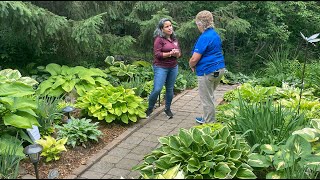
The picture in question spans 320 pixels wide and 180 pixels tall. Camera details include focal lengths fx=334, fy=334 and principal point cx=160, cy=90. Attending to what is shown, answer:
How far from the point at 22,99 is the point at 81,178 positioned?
47.9 inches

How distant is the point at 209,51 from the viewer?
4355 mm

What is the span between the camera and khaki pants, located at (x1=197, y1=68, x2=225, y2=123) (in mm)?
4445


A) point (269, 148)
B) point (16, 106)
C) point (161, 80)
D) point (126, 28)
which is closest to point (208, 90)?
point (161, 80)

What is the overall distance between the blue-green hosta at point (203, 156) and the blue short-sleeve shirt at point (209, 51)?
3.86ft

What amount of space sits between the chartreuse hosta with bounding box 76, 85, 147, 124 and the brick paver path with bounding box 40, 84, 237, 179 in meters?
0.19

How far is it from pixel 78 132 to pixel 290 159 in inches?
91.5

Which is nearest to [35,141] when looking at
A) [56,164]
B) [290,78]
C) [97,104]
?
[56,164]

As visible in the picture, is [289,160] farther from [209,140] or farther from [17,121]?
[17,121]

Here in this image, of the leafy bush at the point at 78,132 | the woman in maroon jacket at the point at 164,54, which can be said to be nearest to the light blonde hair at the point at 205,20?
the woman in maroon jacket at the point at 164,54

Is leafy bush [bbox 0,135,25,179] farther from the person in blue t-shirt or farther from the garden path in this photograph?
the person in blue t-shirt

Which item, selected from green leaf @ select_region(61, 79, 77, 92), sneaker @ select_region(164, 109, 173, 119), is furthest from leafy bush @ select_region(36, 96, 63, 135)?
sneaker @ select_region(164, 109, 173, 119)

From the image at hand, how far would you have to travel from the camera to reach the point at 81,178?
3309mm

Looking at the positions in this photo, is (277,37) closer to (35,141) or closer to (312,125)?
(312,125)

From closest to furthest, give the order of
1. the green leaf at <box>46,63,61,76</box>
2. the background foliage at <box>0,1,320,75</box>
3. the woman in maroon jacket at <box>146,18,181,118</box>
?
the woman in maroon jacket at <box>146,18,181,118</box>, the background foliage at <box>0,1,320,75</box>, the green leaf at <box>46,63,61,76</box>
